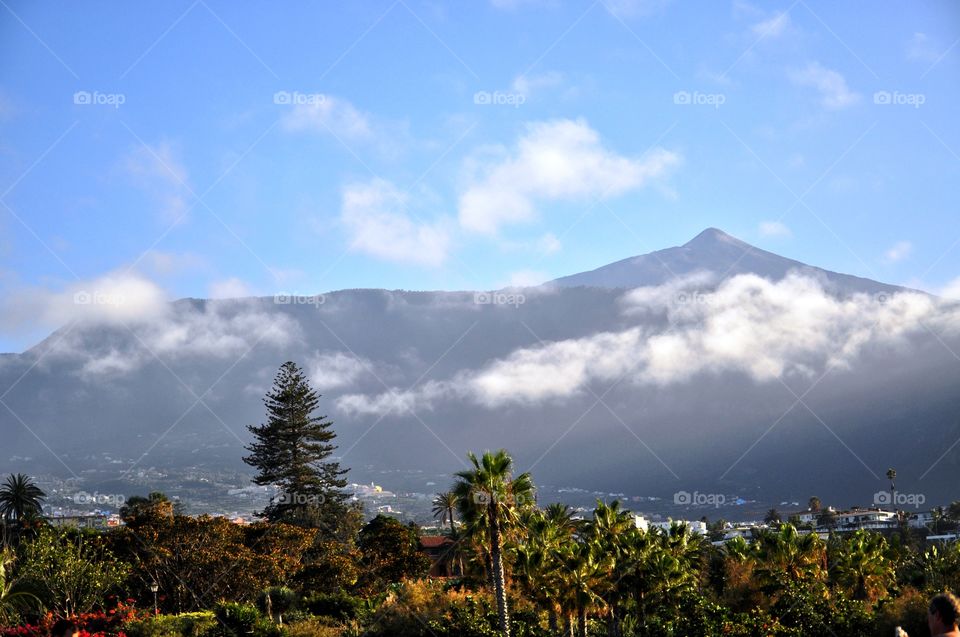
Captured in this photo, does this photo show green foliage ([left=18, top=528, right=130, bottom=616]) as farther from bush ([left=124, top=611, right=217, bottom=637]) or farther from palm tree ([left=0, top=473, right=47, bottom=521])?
palm tree ([left=0, top=473, right=47, bottom=521])

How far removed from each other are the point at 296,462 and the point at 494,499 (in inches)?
2154

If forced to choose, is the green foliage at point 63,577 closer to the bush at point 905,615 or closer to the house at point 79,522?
the house at point 79,522

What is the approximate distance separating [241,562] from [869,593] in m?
37.8

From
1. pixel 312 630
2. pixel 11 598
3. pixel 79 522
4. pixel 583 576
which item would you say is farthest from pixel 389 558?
pixel 79 522

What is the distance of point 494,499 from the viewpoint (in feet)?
139

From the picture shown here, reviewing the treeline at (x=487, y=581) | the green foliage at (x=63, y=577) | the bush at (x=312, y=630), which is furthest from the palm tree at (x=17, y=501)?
the bush at (x=312, y=630)

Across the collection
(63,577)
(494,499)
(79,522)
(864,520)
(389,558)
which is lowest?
(864,520)

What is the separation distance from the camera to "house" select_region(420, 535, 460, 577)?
285 ft

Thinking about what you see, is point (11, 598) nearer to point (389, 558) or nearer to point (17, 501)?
point (389, 558)

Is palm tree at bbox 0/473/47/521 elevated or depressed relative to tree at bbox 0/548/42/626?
elevated

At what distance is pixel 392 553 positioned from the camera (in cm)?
7112

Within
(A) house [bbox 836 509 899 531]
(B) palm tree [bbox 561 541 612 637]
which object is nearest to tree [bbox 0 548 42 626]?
(B) palm tree [bbox 561 541 612 637]

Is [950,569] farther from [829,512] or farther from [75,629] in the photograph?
[829,512]

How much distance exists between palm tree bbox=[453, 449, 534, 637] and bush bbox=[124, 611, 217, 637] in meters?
14.5
